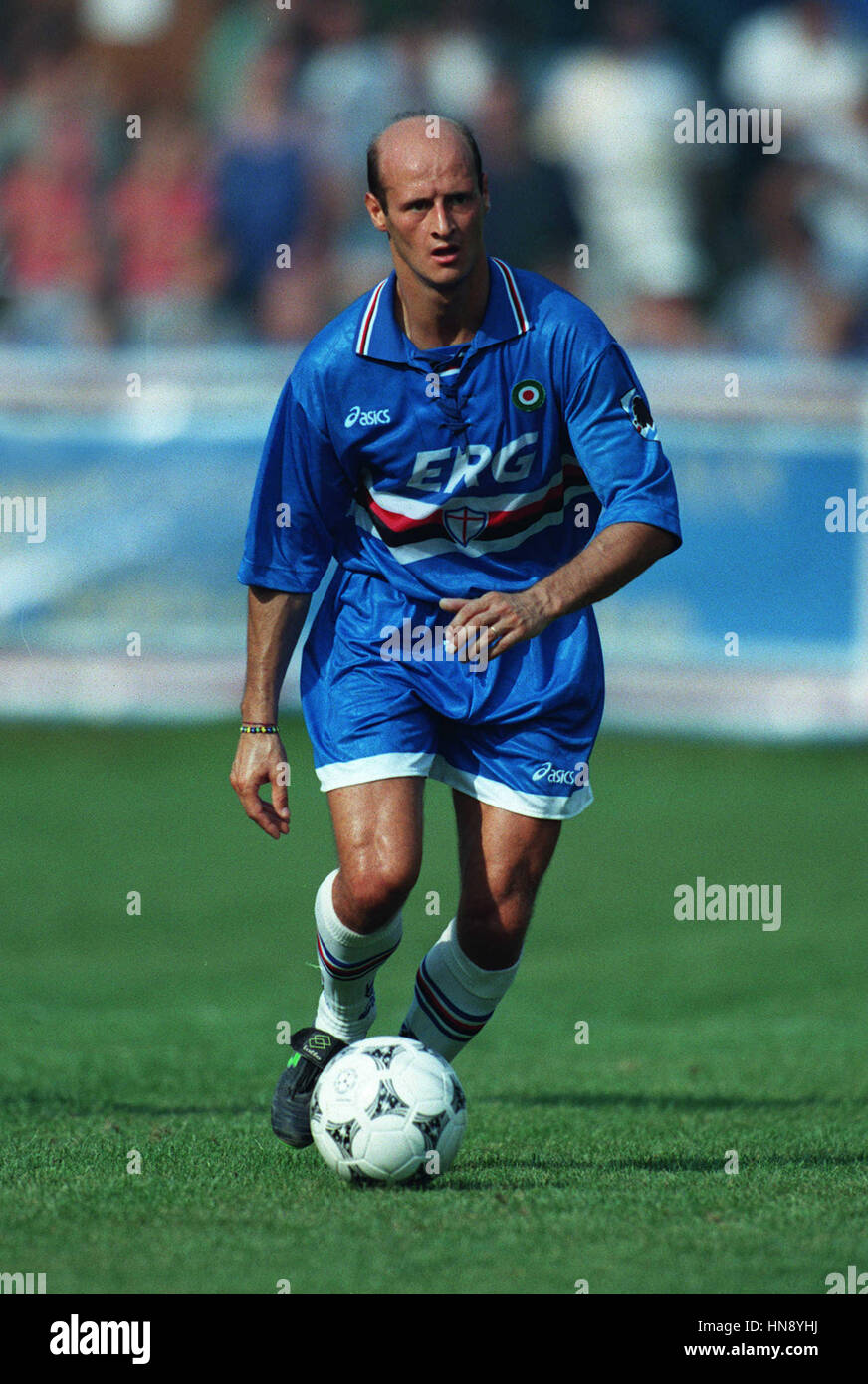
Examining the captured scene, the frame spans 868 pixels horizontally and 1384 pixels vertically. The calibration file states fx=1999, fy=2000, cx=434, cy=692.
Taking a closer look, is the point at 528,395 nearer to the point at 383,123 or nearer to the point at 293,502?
the point at 293,502

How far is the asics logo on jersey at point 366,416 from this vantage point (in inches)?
180

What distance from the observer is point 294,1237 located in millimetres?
3889

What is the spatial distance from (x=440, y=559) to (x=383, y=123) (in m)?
9.75

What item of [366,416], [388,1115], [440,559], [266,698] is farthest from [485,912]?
[366,416]

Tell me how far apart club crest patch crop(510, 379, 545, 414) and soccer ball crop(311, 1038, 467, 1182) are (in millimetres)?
1505

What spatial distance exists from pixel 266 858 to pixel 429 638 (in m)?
5.18

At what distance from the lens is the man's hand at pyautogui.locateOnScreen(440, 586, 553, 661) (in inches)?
168

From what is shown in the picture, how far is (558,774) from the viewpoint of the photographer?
4797mm

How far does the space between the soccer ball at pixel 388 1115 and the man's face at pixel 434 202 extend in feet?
5.81

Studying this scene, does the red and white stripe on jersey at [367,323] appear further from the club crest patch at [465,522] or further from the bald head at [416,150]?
the club crest patch at [465,522]

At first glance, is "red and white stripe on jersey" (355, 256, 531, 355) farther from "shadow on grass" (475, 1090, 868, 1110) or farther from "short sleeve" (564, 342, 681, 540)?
"shadow on grass" (475, 1090, 868, 1110)

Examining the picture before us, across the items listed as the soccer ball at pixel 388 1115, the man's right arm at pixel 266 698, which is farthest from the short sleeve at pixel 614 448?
the soccer ball at pixel 388 1115
